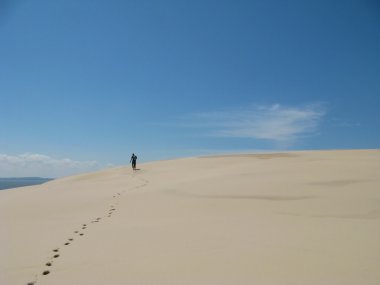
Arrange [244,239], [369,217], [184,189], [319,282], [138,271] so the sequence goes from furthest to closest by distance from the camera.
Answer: [184,189] < [369,217] < [244,239] < [138,271] < [319,282]

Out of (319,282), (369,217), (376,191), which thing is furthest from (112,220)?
(376,191)

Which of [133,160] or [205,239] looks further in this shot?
[133,160]

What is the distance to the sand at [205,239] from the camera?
340 cm

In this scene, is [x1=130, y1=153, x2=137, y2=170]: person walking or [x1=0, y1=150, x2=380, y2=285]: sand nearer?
[x1=0, y1=150, x2=380, y2=285]: sand

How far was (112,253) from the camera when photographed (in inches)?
164

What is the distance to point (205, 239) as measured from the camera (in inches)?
183

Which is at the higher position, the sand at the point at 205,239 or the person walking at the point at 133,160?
the person walking at the point at 133,160

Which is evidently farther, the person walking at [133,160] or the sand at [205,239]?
the person walking at [133,160]

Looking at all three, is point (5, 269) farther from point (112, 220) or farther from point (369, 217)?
point (369, 217)

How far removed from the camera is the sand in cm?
340

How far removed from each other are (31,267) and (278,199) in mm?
5582

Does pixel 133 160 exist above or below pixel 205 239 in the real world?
above

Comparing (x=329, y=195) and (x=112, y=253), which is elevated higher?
(x=329, y=195)

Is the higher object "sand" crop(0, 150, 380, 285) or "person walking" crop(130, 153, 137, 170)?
"person walking" crop(130, 153, 137, 170)
